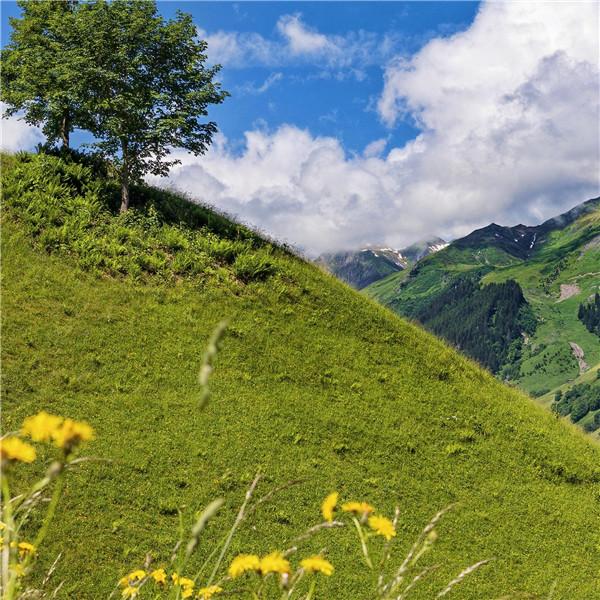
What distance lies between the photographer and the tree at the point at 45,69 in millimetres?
22234

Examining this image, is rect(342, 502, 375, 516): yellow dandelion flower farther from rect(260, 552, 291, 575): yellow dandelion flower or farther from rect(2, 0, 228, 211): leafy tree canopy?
rect(2, 0, 228, 211): leafy tree canopy

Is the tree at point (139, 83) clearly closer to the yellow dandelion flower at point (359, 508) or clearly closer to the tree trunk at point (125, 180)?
the tree trunk at point (125, 180)

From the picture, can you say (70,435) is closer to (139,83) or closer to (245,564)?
(245,564)

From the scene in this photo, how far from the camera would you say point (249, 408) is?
16188 mm

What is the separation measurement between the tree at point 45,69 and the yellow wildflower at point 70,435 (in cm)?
2264

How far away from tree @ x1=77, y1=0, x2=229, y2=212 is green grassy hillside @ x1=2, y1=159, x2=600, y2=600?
2357 mm

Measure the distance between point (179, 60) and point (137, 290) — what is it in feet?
35.5

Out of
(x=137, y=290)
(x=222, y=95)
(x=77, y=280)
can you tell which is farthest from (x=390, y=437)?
(x=222, y=95)

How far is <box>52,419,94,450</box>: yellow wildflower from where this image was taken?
1827mm

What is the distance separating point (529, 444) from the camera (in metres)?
18.6

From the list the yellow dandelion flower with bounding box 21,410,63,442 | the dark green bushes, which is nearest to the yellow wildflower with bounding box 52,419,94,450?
the yellow dandelion flower with bounding box 21,410,63,442

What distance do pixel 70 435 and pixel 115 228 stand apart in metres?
21.1

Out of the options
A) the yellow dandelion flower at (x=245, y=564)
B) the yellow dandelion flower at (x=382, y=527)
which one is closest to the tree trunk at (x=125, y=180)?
the yellow dandelion flower at (x=245, y=564)

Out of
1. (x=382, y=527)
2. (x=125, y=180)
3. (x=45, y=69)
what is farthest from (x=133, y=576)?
(x=45, y=69)
